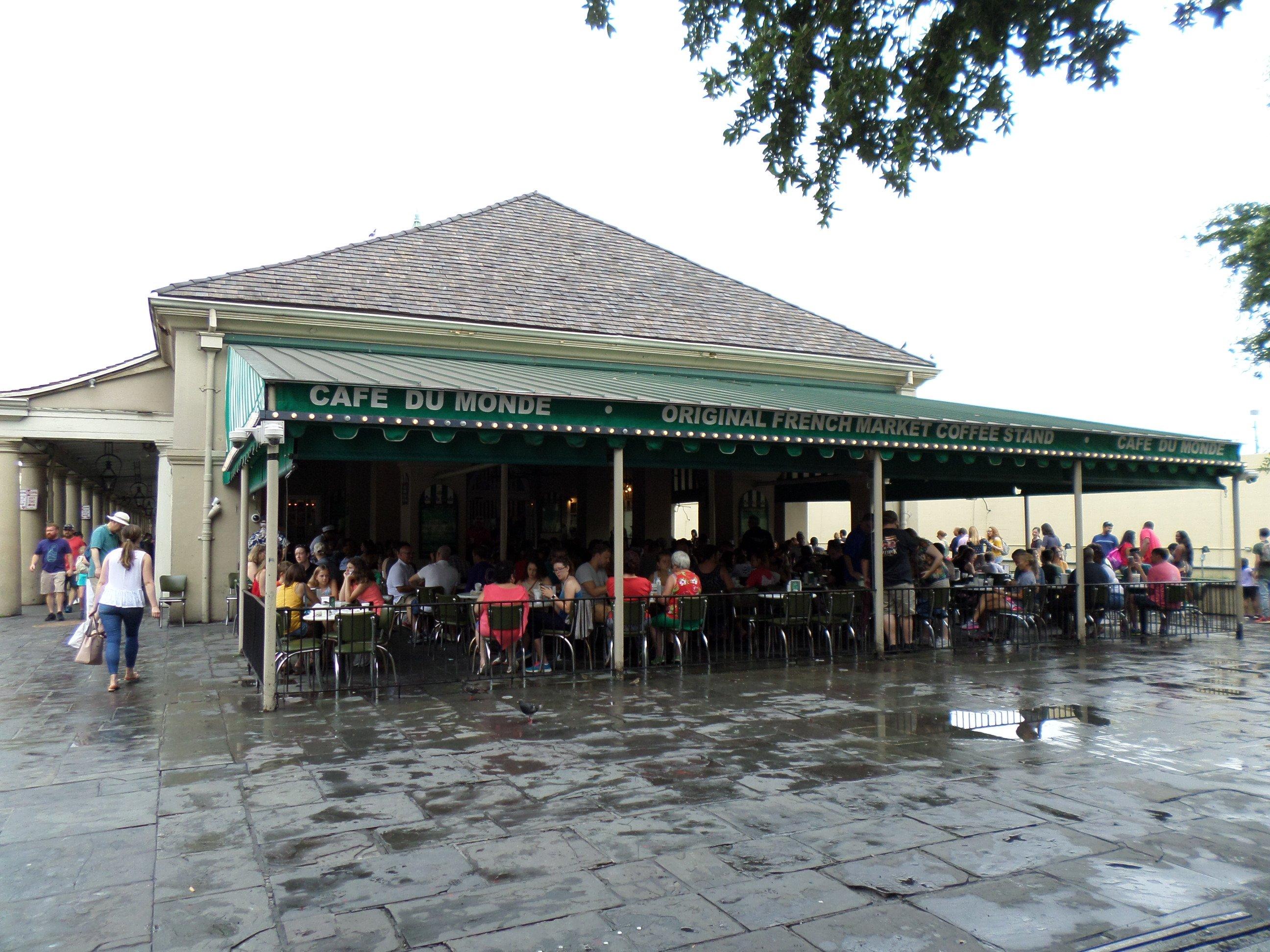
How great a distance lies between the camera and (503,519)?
650 inches

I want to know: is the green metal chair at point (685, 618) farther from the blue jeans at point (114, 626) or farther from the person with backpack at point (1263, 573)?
the person with backpack at point (1263, 573)

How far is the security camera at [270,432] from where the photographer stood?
760 centimetres

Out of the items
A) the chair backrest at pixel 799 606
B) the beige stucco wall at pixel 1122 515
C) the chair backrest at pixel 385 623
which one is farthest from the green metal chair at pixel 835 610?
the beige stucco wall at pixel 1122 515

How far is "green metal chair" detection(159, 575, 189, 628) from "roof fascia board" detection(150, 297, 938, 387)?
13.2ft

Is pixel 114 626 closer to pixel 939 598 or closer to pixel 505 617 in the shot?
pixel 505 617

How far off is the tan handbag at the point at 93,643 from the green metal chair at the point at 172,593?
533 cm

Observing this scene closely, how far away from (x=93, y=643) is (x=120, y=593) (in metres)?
0.76

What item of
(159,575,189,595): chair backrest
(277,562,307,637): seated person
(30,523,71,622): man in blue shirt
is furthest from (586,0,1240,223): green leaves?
(30,523,71,622): man in blue shirt

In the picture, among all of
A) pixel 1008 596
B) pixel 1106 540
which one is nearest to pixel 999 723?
pixel 1008 596

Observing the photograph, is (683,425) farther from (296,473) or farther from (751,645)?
(296,473)

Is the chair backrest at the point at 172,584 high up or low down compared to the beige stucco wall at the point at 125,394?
down

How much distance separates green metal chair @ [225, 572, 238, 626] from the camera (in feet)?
47.6

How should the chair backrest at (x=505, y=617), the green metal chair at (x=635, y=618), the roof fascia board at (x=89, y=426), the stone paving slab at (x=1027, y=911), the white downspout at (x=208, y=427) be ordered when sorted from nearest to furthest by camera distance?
the stone paving slab at (x=1027, y=911), the chair backrest at (x=505, y=617), the green metal chair at (x=635, y=618), the white downspout at (x=208, y=427), the roof fascia board at (x=89, y=426)

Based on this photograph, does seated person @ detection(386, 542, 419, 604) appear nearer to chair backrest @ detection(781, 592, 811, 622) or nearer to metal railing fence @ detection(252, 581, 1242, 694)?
metal railing fence @ detection(252, 581, 1242, 694)
